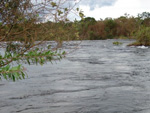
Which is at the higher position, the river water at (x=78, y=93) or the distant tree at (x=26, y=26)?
the distant tree at (x=26, y=26)

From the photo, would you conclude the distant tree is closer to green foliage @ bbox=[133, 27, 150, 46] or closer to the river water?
the river water

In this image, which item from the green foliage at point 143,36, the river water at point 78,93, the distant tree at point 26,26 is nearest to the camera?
the distant tree at point 26,26

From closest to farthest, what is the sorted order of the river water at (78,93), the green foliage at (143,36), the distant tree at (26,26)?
1. the distant tree at (26,26)
2. the river water at (78,93)
3. the green foliage at (143,36)

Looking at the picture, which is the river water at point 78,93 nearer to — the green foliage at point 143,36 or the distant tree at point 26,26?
the distant tree at point 26,26

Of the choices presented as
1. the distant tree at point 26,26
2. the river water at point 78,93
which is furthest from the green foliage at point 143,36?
the distant tree at point 26,26

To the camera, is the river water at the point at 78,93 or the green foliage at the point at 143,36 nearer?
the river water at the point at 78,93

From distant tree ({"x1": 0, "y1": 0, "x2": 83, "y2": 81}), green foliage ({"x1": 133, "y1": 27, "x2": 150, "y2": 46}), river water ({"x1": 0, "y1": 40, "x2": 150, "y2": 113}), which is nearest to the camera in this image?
distant tree ({"x1": 0, "y1": 0, "x2": 83, "y2": 81})

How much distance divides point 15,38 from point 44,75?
20.4ft

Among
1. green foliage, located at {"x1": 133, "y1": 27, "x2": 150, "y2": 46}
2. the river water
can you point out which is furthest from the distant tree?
green foliage, located at {"x1": 133, "y1": 27, "x2": 150, "y2": 46}

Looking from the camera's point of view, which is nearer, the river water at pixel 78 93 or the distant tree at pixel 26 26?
the distant tree at pixel 26 26

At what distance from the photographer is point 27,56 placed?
12.1 ft

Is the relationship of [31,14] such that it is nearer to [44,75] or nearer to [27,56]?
[27,56]

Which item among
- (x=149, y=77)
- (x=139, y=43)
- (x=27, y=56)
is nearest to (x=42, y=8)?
(x=27, y=56)

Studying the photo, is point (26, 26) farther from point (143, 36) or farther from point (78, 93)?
point (143, 36)
